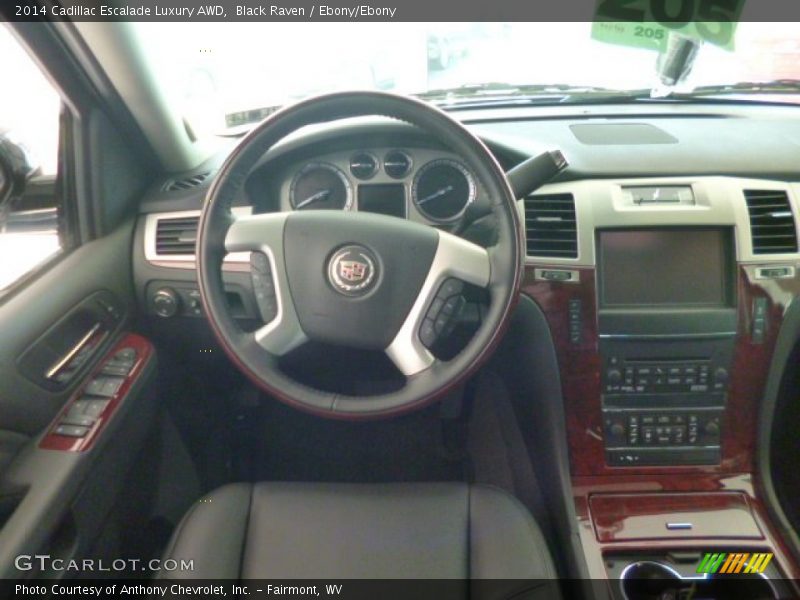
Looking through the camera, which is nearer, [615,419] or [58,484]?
[58,484]

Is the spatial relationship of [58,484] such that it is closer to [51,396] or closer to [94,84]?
[51,396]

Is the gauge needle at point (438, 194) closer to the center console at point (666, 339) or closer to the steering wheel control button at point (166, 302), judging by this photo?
the center console at point (666, 339)

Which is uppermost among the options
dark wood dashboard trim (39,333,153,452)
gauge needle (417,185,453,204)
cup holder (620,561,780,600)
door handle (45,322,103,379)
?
gauge needle (417,185,453,204)

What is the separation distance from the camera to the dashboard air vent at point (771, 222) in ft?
5.21

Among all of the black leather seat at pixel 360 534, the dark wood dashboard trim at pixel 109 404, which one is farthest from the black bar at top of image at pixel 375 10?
the black leather seat at pixel 360 534

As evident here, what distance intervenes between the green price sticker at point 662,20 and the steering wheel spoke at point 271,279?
888mm

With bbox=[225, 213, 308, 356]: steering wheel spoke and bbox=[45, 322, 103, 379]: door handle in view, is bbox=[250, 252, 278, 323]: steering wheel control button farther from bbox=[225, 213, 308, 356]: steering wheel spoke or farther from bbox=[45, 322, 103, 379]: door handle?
bbox=[45, 322, 103, 379]: door handle

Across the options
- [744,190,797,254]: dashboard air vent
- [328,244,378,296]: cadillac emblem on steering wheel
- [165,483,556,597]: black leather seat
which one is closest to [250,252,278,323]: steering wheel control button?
[328,244,378,296]: cadillac emblem on steering wheel

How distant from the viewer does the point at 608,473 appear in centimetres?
169

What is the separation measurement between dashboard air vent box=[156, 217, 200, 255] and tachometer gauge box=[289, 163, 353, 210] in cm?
25

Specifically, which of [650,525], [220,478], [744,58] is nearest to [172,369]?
[220,478]

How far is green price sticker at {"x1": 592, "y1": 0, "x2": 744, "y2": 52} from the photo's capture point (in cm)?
163

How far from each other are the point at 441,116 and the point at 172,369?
1.06m

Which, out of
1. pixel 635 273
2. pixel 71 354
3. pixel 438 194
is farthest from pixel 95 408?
pixel 635 273
